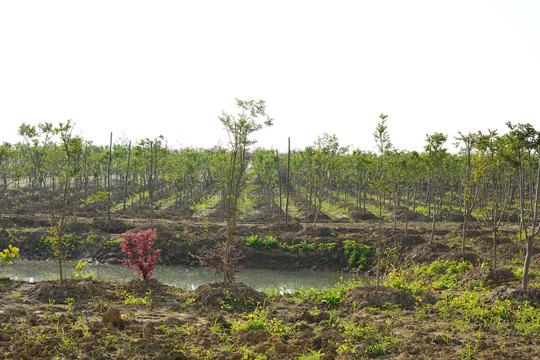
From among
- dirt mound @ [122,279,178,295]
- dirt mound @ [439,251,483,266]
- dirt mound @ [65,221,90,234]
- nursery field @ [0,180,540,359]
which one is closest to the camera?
nursery field @ [0,180,540,359]

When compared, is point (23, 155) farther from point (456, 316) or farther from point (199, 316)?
point (456, 316)

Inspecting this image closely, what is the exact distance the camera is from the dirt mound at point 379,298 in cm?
1009

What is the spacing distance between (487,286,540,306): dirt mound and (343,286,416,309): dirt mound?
75.7 inches

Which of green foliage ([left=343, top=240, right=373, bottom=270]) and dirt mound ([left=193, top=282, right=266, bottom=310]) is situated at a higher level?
dirt mound ([left=193, top=282, right=266, bottom=310])

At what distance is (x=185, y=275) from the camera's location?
60.2 ft

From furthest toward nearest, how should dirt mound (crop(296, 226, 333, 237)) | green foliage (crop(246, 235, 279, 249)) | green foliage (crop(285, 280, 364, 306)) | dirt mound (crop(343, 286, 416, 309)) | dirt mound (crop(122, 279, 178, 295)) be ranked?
1. dirt mound (crop(296, 226, 333, 237))
2. green foliage (crop(246, 235, 279, 249))
3. dirt mound (crop(122, 279, 178, 295))
4. green foliage (crop(285, 280, 364, 306))
5. dirt mound (crop(343, 286, 416, 309))

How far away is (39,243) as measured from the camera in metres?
20.8

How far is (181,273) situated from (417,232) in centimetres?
1311

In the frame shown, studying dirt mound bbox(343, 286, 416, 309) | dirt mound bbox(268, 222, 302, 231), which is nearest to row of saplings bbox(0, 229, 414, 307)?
dirt mound bbox(343, 286, 416, 309)

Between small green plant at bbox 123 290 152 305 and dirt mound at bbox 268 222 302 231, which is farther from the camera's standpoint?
dirt mound at bbox 268 222 302 231

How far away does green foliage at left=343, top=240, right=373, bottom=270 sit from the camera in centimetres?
1945

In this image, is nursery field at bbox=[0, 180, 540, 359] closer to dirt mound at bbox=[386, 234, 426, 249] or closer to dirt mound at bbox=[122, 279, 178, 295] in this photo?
dirt mound at bbox=[122, 279, 178, 295]

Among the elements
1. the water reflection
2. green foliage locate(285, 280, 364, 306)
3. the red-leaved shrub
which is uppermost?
the red-leaved shrub

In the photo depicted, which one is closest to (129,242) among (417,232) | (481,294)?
(481,294)
